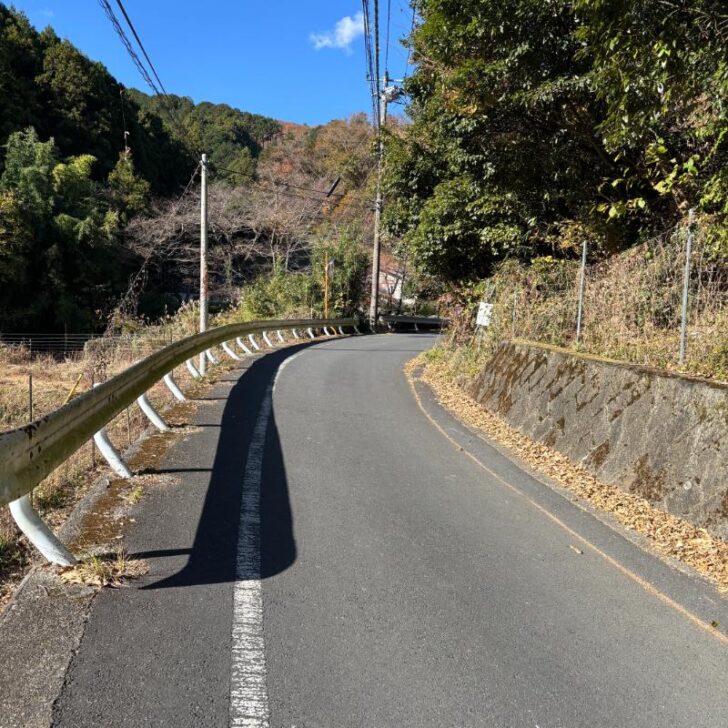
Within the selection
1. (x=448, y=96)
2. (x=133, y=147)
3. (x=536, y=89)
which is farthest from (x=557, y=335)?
(x=133, y=147)

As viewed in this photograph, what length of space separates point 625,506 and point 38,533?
184 inches

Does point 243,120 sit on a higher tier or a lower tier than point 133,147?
higher

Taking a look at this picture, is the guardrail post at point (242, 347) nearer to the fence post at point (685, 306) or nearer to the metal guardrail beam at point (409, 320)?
the fence post at point (685, 306)

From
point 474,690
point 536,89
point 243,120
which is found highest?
point 243,120

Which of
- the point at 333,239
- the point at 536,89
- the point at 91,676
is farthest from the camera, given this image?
the point at 333,239

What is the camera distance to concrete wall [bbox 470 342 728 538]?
516 cm

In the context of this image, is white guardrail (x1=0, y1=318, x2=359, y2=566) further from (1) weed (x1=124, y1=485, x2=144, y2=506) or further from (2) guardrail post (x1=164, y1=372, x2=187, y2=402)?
(2) guardrail post (x1=164, y1=372, x2=187, y2=402)

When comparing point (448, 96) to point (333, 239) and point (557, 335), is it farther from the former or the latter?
point (333, 239)

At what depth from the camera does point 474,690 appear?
295 centimetres

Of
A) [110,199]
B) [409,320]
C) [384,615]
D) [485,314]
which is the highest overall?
[110,199]

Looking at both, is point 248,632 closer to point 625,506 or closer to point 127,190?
point 625,506

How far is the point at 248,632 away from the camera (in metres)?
3.26

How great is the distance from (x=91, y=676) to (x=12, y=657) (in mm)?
410

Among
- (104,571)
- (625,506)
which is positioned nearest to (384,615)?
(104,571)
